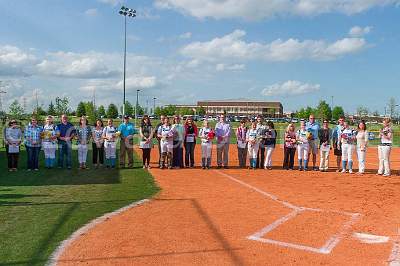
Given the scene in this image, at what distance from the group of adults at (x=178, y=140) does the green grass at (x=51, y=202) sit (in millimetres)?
822

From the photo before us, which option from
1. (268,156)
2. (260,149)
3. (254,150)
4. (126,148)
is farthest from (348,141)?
(126,148)

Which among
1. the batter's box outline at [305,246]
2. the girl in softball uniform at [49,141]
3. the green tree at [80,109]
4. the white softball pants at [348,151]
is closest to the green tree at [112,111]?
the green tree at [80,109]

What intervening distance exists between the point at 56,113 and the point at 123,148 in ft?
183

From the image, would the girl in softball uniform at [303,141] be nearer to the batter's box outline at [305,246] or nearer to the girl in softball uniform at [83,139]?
the batter's box outline at [305,246]

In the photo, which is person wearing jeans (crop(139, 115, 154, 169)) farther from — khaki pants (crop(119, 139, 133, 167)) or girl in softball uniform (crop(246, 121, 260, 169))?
girl in softball uniform (crop(246, 121, 260, 169))

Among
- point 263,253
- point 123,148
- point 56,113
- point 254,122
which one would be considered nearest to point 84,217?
point 263,253

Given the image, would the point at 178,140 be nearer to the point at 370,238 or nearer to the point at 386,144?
the point at 386,144

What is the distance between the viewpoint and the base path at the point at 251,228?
17.9ft

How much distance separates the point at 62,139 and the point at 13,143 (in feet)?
4.97

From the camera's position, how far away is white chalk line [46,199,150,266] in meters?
5.25

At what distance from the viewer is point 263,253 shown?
5.65m

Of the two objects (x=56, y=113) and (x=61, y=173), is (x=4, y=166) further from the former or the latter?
(x=56, y=113)

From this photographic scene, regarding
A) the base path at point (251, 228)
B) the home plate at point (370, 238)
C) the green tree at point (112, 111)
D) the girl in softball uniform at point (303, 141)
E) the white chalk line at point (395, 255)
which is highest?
the green tree at point (112, 111)

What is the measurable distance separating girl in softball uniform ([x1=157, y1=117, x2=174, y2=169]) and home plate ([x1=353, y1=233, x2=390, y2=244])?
823 centimetres
